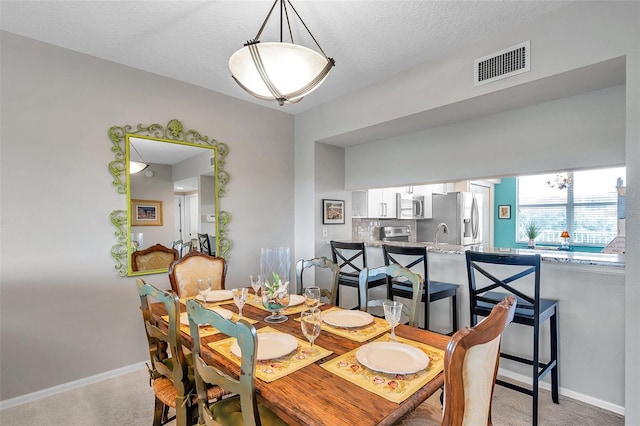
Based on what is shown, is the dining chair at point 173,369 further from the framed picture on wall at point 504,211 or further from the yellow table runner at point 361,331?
the framed picture on wall at point 504,211

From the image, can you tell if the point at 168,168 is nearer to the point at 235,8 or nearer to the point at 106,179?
the point at 106,179

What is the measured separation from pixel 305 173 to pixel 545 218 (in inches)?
201

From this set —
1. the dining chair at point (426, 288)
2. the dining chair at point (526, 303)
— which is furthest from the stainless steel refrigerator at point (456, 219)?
the dining chair at point (526, 303)

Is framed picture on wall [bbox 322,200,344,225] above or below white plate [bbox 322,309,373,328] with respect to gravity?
above

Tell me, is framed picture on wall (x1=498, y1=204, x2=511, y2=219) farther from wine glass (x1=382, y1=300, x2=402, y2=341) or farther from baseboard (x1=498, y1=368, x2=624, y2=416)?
wine glass (x1=382, y1=300, x2=402, y2=341)

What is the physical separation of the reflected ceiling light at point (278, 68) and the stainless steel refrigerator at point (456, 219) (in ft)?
14.0

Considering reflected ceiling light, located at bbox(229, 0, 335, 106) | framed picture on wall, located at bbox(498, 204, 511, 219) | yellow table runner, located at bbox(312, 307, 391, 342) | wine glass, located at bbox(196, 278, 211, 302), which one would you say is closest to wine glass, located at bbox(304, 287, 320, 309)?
yellow table runner, located at bbox(312, 307, 391, 342)

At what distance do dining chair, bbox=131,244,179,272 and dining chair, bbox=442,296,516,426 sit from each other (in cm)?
277

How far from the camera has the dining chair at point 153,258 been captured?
2.78 m

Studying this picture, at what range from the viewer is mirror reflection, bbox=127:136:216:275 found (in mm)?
2781

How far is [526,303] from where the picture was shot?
2146mm

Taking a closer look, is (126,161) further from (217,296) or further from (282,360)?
(282,360)

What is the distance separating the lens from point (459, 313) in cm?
287

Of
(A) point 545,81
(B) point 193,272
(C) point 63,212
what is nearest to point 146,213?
(C) point 63,212
